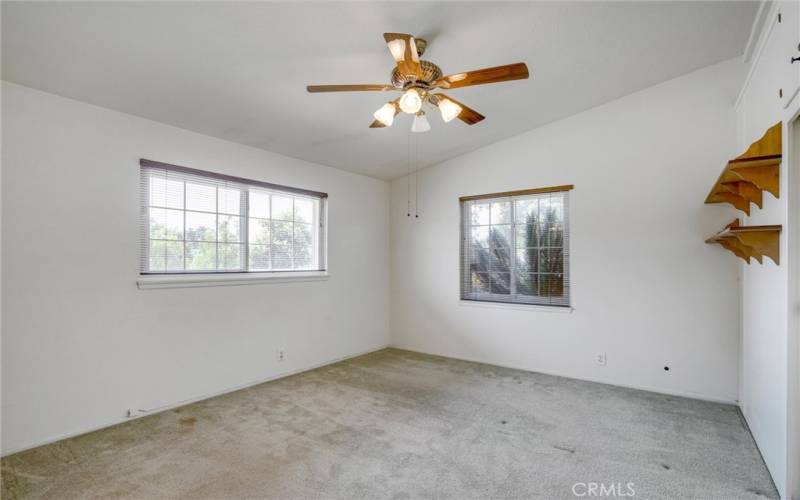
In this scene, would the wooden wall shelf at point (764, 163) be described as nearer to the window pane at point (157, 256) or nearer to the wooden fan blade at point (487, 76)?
the wooden fan blade at point (487, 76)

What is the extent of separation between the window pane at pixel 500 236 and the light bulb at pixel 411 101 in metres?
2.65

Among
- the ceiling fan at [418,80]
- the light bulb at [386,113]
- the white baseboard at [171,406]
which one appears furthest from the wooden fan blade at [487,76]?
the white baseboard at [171,406]

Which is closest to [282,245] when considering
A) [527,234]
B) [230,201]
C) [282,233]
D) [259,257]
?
[282,233]

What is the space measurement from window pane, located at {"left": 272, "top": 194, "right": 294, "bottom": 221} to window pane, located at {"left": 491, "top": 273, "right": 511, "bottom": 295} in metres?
2.49

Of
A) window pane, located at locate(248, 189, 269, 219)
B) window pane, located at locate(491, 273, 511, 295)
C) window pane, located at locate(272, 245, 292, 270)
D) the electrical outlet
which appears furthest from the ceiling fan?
the electrical outlet

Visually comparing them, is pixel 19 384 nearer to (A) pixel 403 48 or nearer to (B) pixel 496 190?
(A) pixel 403 48

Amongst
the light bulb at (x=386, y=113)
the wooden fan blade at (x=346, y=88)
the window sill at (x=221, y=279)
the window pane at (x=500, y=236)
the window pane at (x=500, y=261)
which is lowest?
the window sill at (x=221, y=279)

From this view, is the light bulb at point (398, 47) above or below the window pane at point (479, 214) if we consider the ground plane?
above

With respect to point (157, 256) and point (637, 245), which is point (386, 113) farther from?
point (637, 245)

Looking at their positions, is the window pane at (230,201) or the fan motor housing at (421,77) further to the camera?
the window pane at (230,201)

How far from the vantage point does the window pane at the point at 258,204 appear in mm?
4016

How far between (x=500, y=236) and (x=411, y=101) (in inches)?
109

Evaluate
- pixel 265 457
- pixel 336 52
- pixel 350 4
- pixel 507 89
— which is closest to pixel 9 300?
pixel 265 457

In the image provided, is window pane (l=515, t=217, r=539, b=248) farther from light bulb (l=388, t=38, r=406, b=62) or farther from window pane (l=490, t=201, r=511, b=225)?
light bulb (l=388, t=38, r=406, b=62)
